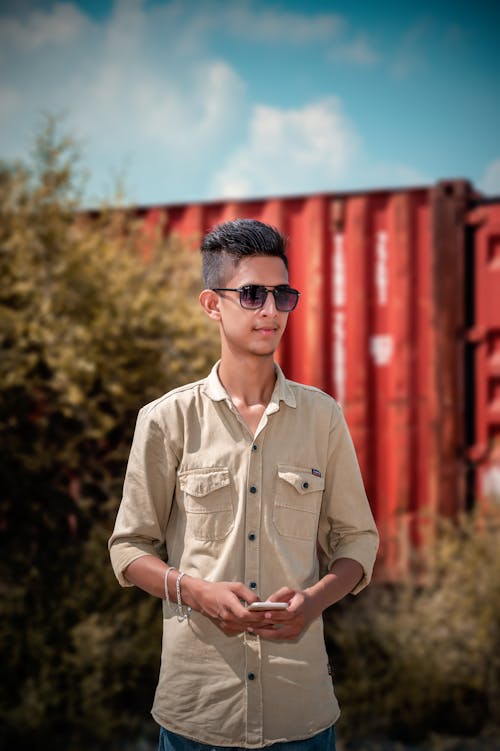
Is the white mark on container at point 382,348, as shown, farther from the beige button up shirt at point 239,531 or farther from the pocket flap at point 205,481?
the pocket flap at point 205,481

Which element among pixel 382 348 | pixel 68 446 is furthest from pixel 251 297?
pixel 382 348

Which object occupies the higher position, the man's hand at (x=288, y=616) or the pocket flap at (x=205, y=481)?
the pocket flap at (x=205, y=481)

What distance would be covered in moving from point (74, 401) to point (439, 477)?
231cm

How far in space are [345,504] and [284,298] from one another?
442mm

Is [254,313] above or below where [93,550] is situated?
above

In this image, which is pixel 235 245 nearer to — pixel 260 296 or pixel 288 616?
pixel 260 296

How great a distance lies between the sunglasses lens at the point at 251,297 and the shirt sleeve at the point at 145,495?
0.30 metres

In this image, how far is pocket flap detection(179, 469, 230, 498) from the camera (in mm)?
1406

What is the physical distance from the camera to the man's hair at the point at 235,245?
1445 mm

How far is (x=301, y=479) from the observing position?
4.69 feet

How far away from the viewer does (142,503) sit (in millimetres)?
1438

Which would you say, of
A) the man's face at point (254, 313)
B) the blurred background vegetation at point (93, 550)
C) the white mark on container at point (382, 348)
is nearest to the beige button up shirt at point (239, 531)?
the man's face at point (254, 313)

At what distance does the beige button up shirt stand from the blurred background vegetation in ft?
7.58

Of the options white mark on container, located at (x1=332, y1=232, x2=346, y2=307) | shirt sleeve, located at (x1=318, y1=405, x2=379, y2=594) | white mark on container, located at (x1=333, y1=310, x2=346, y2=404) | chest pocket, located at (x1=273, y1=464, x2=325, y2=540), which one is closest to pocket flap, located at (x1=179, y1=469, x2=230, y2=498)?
chest pocket, located at (x1=273, y1=464, x2=325, y2=540)
